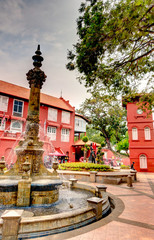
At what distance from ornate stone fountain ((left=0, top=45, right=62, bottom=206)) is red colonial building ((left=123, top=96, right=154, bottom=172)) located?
52.2 ft

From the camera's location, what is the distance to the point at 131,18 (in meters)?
5.91

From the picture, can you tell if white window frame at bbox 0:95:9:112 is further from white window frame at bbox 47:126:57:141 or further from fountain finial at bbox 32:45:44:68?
fountain finial at bbox 32:45:44:68

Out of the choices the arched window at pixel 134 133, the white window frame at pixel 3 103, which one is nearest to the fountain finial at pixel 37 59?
the white window frame at pixel 3 103

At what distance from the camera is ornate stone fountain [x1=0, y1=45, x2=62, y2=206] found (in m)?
5.14

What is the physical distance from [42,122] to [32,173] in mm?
18103

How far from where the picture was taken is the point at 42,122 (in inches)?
934

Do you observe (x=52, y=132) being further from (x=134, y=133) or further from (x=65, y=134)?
(x=134, y=133)

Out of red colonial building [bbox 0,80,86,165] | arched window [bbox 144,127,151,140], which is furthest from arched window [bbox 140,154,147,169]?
red colonial building [bbox 0,80,86,165]

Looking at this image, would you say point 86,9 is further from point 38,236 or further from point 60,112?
point 60,112

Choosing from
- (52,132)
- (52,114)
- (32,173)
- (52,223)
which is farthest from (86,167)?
(52,114)

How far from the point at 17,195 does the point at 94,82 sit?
7691mm

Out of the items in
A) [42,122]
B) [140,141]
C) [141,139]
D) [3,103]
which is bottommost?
[140,141]

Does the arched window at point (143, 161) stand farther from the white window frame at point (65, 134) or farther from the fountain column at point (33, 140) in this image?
the fountain column at point (33, 140)

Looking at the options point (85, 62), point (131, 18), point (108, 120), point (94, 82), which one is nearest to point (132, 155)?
point (108, 120)
